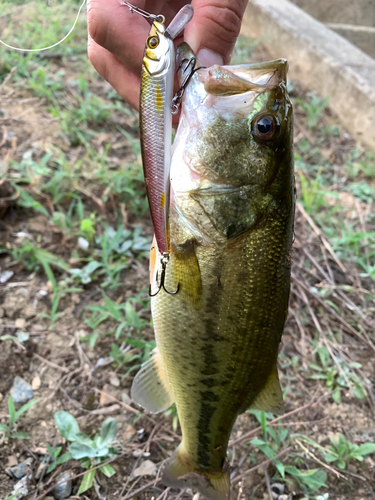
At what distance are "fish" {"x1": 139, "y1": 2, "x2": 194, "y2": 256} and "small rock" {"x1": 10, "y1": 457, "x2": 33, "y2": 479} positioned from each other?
56.9 inches

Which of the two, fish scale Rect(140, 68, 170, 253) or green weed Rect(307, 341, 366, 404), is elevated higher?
fish scale Rect(140, 68, 170, 253)

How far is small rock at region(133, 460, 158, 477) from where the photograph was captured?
6.56 ft

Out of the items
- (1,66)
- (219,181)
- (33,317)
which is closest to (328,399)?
(219,181)

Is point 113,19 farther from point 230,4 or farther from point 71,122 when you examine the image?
point 71,122

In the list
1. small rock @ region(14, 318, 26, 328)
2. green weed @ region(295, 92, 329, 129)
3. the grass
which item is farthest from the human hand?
green weed @ region(295, 92, 329, 129)

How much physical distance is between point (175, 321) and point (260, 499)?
127 cm

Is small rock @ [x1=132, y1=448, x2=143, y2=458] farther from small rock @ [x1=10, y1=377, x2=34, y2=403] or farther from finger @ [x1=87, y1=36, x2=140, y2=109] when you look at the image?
finger @ [x1=87, y1=36, x2=140, y2=109]

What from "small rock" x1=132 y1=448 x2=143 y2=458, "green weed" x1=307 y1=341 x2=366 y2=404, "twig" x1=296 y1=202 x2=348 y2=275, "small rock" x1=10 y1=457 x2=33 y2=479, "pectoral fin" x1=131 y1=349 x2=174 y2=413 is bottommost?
"small rock" x1=10 y1=457 x2=33 y2=479

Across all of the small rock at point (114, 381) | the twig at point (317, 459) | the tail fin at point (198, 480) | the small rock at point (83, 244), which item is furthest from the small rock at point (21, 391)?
the twig at point (317, 459)

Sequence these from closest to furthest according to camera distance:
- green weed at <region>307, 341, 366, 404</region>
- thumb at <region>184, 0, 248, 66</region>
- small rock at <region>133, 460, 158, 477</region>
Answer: thumb at <region>184, 0, 248, 66</region> → small rock at <region>133, 460, 158, 477</region> → green weed at <region>307, 341, 366, 404</region>

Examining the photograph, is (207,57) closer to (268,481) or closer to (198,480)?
(198,480)

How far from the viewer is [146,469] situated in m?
2.02

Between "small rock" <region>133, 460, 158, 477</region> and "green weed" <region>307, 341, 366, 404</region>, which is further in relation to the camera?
"green weed" <region>307, 341, 366, 404</region>

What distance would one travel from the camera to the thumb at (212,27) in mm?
1551
